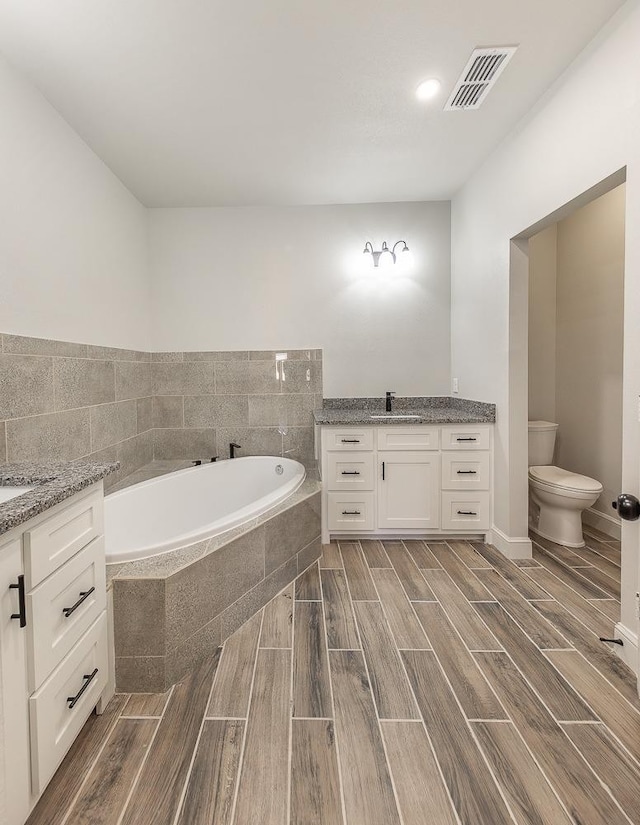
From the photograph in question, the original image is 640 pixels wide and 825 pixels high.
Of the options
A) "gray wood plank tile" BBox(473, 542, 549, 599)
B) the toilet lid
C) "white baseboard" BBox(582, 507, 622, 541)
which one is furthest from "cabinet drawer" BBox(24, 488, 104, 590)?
"white baseboard" BBox(582, 507, 622, 541)

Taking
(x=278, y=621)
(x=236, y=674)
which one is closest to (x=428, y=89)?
(x=278, y=621)

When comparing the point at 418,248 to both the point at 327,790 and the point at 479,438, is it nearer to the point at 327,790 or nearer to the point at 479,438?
the point at 479,438

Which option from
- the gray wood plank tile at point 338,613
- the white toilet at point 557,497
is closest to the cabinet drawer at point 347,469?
the gray wood plank tile at point 338,613

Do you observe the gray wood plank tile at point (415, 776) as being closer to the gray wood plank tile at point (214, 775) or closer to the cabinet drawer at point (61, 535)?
the gray wood plank tile at point (214, 775)

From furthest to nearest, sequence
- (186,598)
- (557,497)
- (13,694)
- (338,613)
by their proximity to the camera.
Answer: (557,497) → (338,613) → (186,598) → (13,694)

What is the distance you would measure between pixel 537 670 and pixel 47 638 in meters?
1.77

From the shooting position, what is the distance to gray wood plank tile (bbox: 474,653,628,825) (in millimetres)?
1199

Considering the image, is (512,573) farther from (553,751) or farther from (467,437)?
(553,751)

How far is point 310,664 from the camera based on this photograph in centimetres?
182

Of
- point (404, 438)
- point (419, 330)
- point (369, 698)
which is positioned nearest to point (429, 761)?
point (369, 698)

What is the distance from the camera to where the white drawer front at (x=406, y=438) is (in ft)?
10.4

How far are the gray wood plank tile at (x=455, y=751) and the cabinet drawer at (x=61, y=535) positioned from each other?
51.1 inches

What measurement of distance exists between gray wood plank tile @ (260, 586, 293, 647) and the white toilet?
6.17 ft

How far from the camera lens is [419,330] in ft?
12.6
